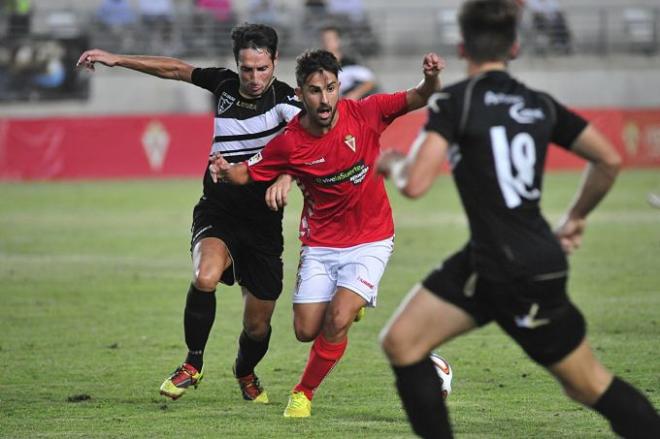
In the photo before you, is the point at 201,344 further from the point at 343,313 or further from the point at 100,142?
the point at 100,142

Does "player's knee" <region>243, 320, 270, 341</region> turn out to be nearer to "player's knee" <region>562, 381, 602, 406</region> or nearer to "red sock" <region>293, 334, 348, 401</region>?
"red sock" <region>293, 334, 348, 401</region>

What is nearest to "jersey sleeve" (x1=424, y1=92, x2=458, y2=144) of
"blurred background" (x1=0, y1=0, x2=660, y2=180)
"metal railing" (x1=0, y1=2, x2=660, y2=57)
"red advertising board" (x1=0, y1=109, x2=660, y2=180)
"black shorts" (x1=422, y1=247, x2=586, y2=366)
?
"black shorts" (x1=422, y1=247, x2=586, y2=366)

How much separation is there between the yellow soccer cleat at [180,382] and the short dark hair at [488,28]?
3261mm

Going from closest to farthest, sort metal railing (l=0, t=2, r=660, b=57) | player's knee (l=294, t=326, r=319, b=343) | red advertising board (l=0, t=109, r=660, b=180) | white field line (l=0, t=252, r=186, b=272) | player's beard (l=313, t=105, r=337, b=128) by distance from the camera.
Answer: player's beard (l=313, t=105, r=337, b=128), player's knee (l=294, t=326, r=319, b=343), white field line (l=0, t=252, r=186, b=272), red advertising board (l=0, t=109, r=660, b=180), metal railing (l=0, t=2, r=660, b=57)

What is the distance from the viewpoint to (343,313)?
7.52m

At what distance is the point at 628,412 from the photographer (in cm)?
533

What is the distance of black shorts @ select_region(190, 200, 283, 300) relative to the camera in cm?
822

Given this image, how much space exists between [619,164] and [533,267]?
0.65m

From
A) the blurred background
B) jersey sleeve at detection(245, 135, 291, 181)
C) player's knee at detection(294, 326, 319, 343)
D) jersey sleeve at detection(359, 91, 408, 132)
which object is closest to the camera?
jersey sleeve at detection(245, 135, 291, 181)

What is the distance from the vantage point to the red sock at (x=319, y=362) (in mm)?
7555

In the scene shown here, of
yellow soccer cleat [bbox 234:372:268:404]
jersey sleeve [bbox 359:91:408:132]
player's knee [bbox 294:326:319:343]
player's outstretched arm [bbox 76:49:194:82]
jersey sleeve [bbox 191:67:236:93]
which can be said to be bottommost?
yellow soccer cleat [bbox 234:372:268:404]

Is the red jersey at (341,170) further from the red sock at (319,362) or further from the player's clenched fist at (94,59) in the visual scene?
the player's clenched fist at (94,59)

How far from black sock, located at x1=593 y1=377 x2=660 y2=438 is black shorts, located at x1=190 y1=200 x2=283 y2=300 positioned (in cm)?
328

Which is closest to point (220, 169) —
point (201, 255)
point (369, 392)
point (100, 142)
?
point (201, 255)
